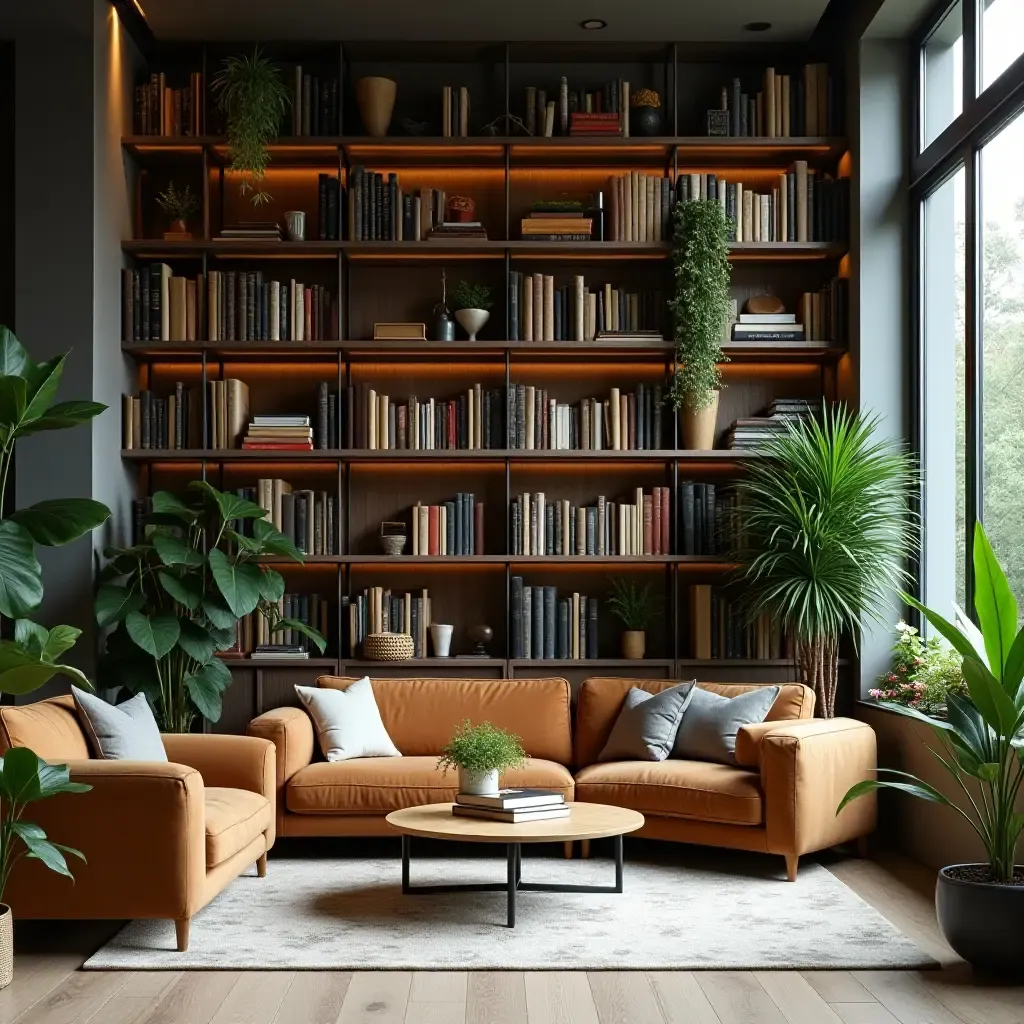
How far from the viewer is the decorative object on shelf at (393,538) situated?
6.73 metres

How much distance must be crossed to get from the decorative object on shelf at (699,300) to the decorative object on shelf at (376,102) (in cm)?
153

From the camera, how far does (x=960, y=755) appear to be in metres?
4.20

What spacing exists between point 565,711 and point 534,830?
5.52 feet

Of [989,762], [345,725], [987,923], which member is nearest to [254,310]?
[345,725]

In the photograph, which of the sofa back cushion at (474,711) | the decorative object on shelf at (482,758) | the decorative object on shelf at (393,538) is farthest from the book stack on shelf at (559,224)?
the decorative object on shelf at (482,758)

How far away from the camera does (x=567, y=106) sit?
22.6ft

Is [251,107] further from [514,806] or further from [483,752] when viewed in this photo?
[514,806]

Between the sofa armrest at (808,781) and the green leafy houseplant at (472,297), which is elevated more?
the green leafy houseplant at (472,297)

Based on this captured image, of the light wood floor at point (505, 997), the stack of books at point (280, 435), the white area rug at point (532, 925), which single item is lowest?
the white area rug at point (532, 925)

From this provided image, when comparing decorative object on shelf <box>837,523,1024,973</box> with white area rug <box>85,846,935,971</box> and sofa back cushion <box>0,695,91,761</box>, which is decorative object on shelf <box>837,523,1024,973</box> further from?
sofa back cushion <box>0,695,91,761</box>

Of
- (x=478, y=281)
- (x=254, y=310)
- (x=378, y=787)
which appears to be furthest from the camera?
(x=478, y=281)

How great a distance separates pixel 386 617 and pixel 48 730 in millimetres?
2319

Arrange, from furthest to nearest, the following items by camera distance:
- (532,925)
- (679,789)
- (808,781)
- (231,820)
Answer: (679,789) < (808,781) < (231,820) < (532,925)

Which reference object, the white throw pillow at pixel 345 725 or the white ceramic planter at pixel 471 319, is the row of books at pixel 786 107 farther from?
the white throw pillow at pixel 345 725
